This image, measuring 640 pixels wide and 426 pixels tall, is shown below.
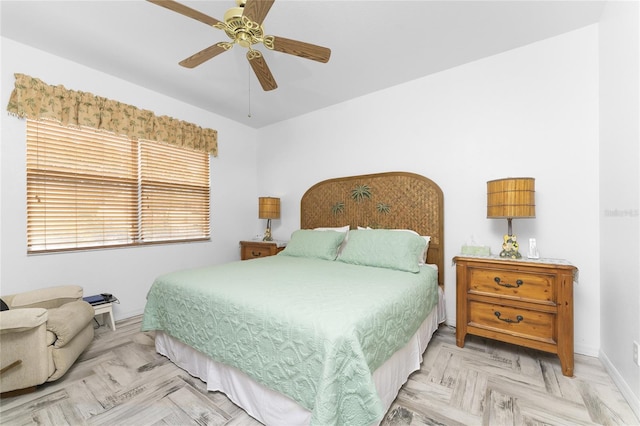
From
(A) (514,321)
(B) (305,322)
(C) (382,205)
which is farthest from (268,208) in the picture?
(A) (514,321)

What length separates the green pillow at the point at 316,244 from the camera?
2932 mm

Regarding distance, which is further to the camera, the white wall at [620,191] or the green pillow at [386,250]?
the green pillow at [386,250]

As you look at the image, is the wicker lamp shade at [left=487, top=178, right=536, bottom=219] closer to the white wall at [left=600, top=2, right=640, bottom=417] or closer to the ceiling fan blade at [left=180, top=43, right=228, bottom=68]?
the white wall at [left=600, top=2, right=640, bottom=417]

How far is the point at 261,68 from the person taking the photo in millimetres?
2057

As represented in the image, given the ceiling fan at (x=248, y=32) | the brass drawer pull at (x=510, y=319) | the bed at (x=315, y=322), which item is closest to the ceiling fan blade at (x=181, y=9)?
the ceiling fan at (x=248, y=32)

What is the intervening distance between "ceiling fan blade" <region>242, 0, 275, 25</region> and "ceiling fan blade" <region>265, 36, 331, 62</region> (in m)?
0.19

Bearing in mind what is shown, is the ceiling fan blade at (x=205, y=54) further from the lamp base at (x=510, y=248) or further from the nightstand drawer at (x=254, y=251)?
the lamp base at (x=510, y=248)

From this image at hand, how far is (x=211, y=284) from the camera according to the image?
1891 millimetres

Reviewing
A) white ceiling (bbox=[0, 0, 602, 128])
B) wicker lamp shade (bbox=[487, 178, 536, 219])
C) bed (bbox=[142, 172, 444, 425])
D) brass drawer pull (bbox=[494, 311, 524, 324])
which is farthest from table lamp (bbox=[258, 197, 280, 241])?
brass drawer pull (bbox=[494, 311, 524, 324])

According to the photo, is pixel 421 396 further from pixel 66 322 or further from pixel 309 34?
pixel 309 34

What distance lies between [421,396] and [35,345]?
2.50 meters

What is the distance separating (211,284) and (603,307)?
2.97m

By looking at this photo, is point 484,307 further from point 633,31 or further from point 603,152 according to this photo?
point 633,31

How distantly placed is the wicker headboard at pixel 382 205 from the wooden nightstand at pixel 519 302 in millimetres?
545
